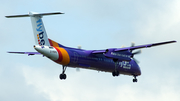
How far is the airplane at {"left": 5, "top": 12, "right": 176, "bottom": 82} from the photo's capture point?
149 ft

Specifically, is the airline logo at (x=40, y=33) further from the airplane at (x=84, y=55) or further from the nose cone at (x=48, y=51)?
the nose cone at (x=48, y=51)

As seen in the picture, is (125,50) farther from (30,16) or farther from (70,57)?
(30,16)

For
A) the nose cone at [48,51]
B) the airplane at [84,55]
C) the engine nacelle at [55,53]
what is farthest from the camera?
the airplane at [84,55]

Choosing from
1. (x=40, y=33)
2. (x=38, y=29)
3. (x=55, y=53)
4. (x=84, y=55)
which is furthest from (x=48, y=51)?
(x=84, y=55)

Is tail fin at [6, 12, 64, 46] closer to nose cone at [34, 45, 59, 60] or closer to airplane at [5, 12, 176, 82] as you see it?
airplane at [5, 12, 176, 82]

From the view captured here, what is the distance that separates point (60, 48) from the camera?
4622cm

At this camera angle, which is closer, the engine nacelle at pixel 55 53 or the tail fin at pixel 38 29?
the engine nacelle at pixel 55 53

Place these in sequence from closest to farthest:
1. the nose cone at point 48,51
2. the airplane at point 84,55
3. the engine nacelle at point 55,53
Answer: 1. the nose cone at point 48,51
2. the engine nacelle at point 55,53
3. the airplane at point 84,55

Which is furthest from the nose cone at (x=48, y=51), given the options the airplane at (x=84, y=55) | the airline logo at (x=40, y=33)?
the airline logo at (x=40, y=33)

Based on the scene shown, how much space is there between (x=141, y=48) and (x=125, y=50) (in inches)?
92.5

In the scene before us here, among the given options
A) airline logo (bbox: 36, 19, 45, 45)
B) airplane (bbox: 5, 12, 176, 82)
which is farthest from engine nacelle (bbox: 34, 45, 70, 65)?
airline logo (bbox: 36, 19, 45, 45)

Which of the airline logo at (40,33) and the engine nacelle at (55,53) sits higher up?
the airline logo at (40,33)

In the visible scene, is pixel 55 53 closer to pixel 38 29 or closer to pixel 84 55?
pixel 38 29

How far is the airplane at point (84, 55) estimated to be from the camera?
45312 mm
